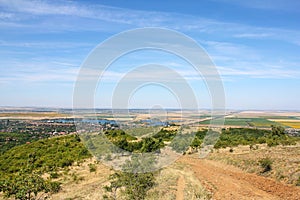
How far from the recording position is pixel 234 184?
2131 centimetres

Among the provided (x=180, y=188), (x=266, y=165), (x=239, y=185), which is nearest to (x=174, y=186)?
(x=180, y=188)

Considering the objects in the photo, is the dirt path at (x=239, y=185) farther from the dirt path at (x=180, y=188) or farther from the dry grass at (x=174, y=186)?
the dirt path at (x=180, y=188)

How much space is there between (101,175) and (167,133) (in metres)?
29.5

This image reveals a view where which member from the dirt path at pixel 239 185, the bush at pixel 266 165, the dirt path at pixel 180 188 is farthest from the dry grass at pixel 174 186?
the bush at pixel 266 165

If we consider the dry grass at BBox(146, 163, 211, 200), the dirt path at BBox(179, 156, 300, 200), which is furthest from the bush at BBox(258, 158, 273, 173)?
the dry grass at BBox(146, 163, 211, 200)

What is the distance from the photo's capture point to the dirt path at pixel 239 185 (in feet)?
60.1

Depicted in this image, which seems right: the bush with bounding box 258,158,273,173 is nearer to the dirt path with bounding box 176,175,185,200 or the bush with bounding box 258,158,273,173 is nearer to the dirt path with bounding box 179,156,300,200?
the dirt path with bounding box 179,156,300,200

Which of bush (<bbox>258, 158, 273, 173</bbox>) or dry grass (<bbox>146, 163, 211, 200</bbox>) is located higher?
bush (<bbox>258, 158, 273, 173</bbox>)

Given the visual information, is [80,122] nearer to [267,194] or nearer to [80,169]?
[80,169]

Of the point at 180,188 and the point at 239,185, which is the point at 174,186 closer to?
the point at 180,188

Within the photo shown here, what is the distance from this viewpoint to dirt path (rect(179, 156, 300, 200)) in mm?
18312

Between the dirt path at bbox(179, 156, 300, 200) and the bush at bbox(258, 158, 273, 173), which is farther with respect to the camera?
the bush at bbox(258, 158, 273, 173)

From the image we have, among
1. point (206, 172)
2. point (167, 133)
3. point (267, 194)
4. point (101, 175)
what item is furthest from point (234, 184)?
point (167, 133)

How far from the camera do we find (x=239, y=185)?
69.0 feet
